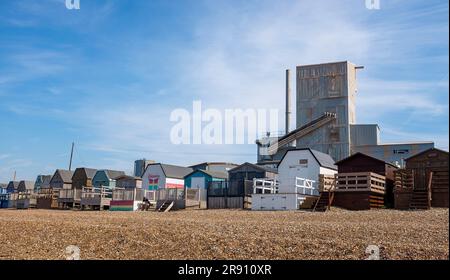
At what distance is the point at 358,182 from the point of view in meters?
27.1

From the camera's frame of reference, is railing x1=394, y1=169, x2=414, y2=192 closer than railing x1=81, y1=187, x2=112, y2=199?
Yes

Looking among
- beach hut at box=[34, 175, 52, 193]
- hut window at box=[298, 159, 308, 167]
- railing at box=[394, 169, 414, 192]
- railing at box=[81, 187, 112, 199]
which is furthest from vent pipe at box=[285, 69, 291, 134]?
beach hut at box=[34, 175, 52, 193]

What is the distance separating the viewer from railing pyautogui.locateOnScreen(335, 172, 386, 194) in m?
26.6

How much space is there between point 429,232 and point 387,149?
43713 mm

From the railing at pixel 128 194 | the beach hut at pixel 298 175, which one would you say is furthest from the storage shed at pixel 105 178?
the beach hut at pixel 298 175

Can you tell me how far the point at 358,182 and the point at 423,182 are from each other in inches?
143

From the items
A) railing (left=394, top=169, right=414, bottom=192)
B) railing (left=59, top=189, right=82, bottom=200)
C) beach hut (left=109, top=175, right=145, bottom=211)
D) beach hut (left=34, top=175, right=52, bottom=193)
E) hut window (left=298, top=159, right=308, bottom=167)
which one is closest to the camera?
railing (left=394, top=169, right=414, bottom=192)

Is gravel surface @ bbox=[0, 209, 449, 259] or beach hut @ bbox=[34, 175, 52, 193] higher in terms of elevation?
beach hut @ bbox=[34, 175, 52, 193]

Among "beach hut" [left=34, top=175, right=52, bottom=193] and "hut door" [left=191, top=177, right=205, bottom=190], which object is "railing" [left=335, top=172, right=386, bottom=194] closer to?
"hut door" [left=191, top=177, right=205, bottom=190]

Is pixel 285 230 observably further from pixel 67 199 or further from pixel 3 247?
pixel 67 199

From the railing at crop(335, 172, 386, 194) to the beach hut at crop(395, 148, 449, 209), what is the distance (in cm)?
121
